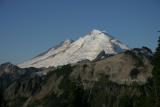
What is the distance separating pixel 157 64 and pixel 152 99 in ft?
20.4

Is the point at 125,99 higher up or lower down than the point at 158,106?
higher up

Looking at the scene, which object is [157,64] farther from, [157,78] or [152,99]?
[152,99]

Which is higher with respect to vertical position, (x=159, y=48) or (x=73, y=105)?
(x=159, y=48)

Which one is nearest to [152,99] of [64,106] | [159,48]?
A: [159,48]

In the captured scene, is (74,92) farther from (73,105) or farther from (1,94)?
(1,94)

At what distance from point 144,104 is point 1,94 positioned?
81.1ft

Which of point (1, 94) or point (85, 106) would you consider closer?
point (85, 106)

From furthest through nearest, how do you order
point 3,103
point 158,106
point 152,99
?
1. point 3,103
2. point 152,99
3. point 158,106

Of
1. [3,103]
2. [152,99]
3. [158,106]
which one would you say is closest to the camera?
[158,106]

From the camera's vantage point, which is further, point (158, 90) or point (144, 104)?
point (144, 104)

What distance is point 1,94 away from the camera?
7831cm

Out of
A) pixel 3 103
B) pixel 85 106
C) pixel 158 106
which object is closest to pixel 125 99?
pixel 85 106

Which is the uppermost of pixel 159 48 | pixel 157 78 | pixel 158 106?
pixel 159 48

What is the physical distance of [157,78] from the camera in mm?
66312
